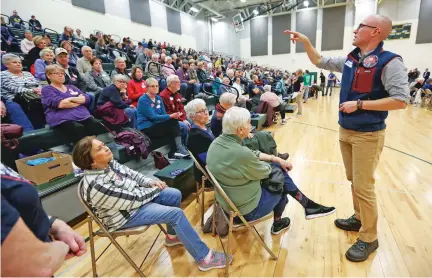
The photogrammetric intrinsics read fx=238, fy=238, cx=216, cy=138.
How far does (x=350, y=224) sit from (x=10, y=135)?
2950 mm

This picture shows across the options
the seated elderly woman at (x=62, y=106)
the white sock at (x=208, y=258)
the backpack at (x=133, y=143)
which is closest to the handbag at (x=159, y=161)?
the backpack at (x=133, y=143)

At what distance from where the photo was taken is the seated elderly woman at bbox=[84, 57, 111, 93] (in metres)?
3.65

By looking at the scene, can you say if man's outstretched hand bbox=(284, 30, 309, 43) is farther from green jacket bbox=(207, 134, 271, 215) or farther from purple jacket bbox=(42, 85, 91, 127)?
purple jacket bbox=(42, 85, 91, 127)

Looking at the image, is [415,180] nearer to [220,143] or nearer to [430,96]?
[220,143]

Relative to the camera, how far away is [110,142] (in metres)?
3.02

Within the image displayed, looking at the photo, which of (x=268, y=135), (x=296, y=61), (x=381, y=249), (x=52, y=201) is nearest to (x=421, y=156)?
(x=381, y=249)

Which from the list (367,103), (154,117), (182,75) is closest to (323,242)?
(367,103)

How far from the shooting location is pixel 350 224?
1938mm

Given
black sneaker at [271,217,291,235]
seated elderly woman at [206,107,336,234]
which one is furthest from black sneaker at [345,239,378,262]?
seated elderly woman at [206,107,336,234]

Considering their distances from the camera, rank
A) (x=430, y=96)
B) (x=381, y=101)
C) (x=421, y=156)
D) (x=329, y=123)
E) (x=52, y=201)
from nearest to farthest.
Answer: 1. (x=381, y=101)
2. (x=52, y=201)
3. (x=421, y=156)
4. (x=329, y=123)
5. (x=430, y=96)

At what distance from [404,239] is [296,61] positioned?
1845cm

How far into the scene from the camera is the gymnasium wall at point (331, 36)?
45.1 ft

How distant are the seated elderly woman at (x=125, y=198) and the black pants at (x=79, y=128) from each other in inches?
48.9

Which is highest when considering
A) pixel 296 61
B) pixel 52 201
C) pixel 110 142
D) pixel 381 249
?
pixel 296 61
